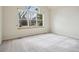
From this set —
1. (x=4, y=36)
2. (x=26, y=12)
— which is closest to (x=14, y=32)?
(x=4, y=36)

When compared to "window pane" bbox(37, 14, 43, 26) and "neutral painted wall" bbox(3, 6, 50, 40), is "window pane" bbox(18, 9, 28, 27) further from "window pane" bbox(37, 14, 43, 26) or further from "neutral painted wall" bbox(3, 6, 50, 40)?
"window pane" bbox(37, 14, 43, 26)

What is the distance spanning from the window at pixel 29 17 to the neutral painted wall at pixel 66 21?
2.56 feet

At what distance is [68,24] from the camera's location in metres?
4.29

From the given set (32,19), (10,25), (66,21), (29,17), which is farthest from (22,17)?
(66,21)

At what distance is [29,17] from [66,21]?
1.69 metres

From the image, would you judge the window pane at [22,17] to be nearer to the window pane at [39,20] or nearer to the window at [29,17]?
the window at [29,17]

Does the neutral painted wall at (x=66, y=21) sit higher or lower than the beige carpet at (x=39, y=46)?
higher

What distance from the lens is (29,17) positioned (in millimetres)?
4535

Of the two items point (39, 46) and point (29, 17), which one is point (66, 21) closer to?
point (29, 17)

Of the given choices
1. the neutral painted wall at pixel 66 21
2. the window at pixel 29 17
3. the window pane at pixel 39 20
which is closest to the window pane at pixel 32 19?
the window at pixel 29 17

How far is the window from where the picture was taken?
427 cm

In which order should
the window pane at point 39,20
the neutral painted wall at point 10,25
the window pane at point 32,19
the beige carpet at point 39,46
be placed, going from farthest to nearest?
1. the window pane at point 39,20
2. the window pane at point 32,19
3. the neutral painted wall at point 10,25
4. the beige carpet at point 39,46

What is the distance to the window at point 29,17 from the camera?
427cm
